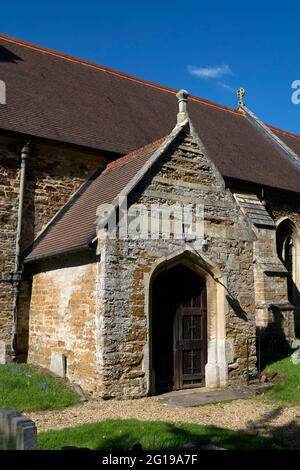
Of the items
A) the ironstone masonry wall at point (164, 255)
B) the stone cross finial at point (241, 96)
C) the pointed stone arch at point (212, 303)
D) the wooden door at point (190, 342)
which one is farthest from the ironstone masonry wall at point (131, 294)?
the stone cross finial at point (241, 96)

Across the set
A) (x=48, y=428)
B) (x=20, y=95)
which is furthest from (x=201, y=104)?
(x=48, y=428)

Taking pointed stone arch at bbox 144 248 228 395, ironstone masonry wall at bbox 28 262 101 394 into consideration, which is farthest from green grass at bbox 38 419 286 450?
pointed stone arch at bbox 144 248 228 395

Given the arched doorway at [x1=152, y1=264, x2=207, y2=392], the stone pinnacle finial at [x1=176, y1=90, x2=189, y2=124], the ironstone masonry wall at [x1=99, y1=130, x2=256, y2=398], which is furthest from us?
the stone pinnacle finial at [x1=176, y1=90, x2=189, y2=124]

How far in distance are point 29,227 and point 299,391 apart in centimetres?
747

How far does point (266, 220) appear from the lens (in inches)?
628

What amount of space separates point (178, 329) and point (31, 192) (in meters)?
5.27

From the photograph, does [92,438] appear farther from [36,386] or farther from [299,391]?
[299,391]

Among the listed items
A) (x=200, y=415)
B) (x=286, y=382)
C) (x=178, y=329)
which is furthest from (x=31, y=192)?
(x=286, y=382)

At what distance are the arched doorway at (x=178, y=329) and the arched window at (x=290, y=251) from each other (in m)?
7.82

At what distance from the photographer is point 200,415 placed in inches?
322

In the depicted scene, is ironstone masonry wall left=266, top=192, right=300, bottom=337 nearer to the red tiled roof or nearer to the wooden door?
the red tiled roof

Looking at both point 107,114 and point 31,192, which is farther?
point 107,114

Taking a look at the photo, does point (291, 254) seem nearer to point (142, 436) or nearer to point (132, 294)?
point (132, 294)

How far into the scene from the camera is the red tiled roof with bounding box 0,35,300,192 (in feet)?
44.7
